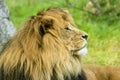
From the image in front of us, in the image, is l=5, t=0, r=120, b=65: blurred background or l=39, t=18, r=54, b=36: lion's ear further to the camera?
l=5, t=0, r=120, b=65: blurred background

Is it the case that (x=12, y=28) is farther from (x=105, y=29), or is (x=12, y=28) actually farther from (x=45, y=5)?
(x=45, y=5)

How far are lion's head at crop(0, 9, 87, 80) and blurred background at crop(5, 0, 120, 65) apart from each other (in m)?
2.73

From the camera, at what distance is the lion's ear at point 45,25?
4.88 meters

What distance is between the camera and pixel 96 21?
30.5 ft

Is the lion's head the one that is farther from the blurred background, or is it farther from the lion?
the blurred background

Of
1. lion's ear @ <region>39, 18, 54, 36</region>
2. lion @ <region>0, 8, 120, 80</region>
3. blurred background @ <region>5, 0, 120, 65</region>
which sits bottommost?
lion @ <region>0, 8, 120, 80</region>

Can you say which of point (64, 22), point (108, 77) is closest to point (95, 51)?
point (108, 77)

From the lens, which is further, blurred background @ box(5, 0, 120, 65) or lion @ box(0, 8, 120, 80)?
blurred background @ box(5, 0, 120, 65)

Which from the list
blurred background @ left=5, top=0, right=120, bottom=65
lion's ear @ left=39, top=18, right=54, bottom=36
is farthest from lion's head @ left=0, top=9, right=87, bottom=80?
blurred background @ left=5, top=0, right=120, bottom=65

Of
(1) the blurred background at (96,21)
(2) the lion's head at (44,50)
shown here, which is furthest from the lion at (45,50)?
(1) the blurred background at (96,21)

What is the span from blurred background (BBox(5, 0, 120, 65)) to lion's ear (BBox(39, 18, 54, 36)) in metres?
2.74

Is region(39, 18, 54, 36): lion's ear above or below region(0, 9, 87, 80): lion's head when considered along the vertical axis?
above

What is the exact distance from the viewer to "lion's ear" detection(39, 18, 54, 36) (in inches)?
192

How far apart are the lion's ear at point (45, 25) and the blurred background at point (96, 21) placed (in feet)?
9.00
